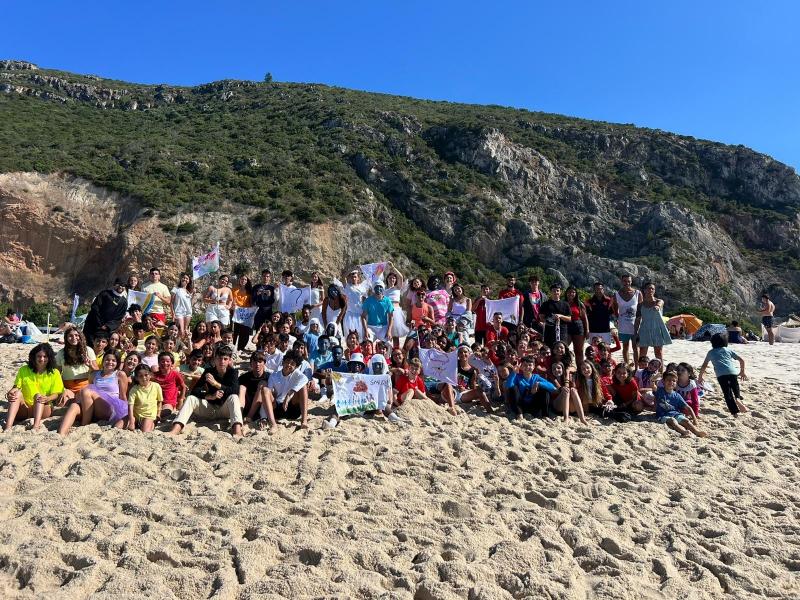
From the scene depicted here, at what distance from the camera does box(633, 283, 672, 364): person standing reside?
8969mm

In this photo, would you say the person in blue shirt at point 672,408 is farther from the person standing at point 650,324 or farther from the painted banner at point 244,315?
the painted banner at point 244,315

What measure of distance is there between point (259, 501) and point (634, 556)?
275cm

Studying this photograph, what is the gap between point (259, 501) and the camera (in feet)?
13.9

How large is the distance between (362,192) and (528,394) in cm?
3180

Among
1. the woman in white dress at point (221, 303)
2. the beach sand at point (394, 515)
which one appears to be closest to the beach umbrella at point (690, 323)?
the beach sand at point (394, 515)

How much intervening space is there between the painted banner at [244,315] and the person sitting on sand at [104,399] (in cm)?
377

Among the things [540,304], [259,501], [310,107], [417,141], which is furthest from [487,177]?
[259,501]

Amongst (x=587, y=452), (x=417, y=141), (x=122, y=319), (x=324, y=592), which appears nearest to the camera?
(x=324, y=592)

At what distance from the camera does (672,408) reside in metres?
6.98

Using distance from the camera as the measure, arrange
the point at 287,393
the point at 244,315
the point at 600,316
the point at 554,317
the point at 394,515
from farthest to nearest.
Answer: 1. the point at 244,315
2. the point at 600,316
3. the point at 554,317
4. the point at 287,393
5. the point at 394,515

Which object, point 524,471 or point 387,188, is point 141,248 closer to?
point 387,188

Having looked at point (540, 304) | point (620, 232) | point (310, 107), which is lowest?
point (540, 304)

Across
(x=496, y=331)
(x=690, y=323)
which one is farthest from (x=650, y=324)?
(x=690, y=323)

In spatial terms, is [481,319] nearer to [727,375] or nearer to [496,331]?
[496,331]
